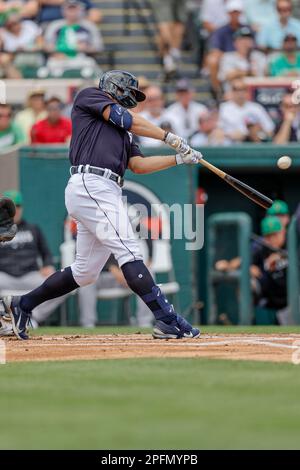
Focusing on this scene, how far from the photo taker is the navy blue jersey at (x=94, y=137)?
28.8 ft

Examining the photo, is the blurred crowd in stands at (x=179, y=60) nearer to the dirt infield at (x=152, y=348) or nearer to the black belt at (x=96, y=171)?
the dirt infield at (x=152, y=348)

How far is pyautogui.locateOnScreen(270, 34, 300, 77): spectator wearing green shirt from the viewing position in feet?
53.9

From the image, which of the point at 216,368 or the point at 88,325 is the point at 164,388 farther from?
the point at 88,325

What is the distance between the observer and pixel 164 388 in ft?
20.8

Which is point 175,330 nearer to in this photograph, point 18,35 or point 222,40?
point 222,40

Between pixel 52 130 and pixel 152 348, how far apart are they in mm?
6633

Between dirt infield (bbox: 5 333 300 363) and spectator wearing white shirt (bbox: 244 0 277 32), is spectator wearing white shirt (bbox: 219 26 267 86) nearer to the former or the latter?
spectator wearing white shirt (bbox: 244 0 277 32)

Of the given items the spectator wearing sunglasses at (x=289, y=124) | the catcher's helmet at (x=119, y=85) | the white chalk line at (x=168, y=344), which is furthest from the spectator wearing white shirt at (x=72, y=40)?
the white chalk line at (x=168, y=344)

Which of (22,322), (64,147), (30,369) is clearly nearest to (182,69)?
(64,147)

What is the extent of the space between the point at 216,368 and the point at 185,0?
1313 centimetres

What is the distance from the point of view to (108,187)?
8781 mm

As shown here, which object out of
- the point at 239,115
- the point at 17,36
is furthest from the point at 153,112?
the point at 17,36

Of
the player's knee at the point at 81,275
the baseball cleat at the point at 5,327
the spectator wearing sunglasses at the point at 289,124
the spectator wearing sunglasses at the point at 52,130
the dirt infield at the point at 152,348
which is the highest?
the spectator wearing sunglasses at the point at 289,124

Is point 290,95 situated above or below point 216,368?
above
